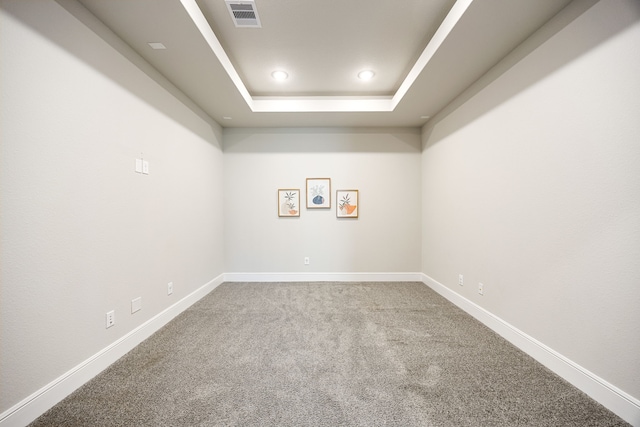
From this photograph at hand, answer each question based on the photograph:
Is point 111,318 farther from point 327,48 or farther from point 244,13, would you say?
point 327,48

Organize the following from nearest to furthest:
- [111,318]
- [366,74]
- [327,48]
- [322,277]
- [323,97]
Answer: [111,318] → [327,48] → [366,74] → [323,97] → [322,277]

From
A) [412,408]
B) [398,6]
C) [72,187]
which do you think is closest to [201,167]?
[72,187]

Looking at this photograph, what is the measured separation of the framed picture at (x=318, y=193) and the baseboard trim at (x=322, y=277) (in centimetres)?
116

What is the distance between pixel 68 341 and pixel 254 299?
6.03 feet

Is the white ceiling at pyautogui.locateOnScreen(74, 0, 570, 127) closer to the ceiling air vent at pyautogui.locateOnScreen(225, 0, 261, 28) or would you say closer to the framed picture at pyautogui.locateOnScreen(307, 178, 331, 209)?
the ceiling air vent at pyautogui.locateOnScreen(225, 0, 261, 28)

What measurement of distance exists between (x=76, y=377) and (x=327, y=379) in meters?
Result: 1.65

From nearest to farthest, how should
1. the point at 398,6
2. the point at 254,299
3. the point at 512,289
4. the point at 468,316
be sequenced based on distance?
the point at 398,6, the point at 512,289, the point at 468,316, the point at 254,299

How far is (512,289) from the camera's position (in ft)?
6.91

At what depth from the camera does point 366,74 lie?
2.87 meters

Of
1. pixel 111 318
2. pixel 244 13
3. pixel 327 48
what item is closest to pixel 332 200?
pixel 327 48

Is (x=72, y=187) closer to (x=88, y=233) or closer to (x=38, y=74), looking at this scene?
(x=88, y=233)

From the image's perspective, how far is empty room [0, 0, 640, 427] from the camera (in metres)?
1.34

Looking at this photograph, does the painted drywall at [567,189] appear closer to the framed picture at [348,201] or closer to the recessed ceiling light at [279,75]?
the framed picture at [348,201]

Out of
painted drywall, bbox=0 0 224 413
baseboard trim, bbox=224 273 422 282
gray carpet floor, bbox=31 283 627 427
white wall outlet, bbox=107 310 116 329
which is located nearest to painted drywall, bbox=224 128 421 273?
baseboard trim, bbox=224 273 422 282
